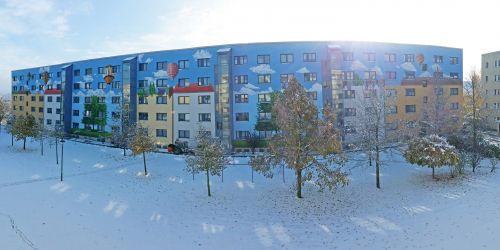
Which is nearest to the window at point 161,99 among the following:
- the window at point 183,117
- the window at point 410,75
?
the window at point 183,117

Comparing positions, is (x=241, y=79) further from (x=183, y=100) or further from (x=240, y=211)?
(x=240, y=211)

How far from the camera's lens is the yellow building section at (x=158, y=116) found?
55.9 meters

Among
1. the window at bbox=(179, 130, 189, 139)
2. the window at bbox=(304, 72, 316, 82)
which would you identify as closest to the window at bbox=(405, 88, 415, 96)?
the window at bbox=(304, 72, 316, 82)

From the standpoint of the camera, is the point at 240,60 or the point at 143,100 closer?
the point at 240,60

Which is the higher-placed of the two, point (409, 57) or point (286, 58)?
point (409, 57)

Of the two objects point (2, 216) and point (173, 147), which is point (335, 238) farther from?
point (173, 147)

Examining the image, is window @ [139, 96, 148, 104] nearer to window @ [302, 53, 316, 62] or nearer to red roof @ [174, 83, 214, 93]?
red roof @ [174, 83, 214, 93]

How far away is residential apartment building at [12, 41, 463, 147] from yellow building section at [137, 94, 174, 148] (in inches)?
Result: 6.3

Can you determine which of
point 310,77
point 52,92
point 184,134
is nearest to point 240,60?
point 310,77

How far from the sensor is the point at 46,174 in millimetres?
36344

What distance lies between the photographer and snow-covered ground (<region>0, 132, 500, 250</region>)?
19828 millimetres

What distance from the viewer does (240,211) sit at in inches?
1011

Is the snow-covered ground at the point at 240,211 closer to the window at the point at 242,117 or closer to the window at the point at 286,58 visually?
the window at the point at 242,117

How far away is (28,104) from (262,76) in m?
62.3
